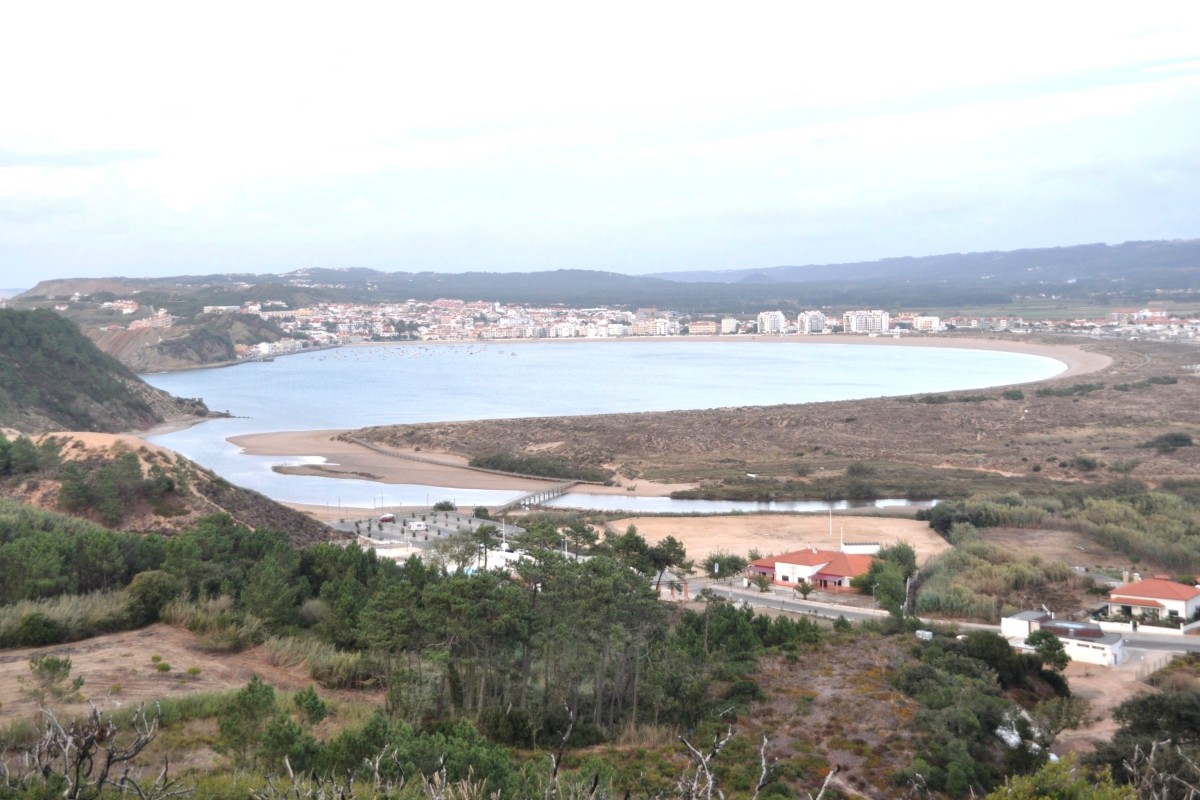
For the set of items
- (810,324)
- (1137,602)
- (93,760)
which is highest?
(93,760)

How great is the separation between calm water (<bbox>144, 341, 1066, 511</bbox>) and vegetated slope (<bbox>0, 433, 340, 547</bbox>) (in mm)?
6788

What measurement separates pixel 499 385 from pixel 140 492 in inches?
1725

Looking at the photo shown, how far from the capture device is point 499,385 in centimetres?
6150

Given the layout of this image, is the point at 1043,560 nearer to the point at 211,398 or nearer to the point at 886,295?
the point at 211,398

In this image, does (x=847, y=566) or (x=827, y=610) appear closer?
(x=827, y=610)

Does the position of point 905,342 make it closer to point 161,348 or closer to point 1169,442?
point 161,348

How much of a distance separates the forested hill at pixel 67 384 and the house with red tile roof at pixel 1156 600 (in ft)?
106

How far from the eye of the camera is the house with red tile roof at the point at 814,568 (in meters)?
16.9

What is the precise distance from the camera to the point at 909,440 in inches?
1428

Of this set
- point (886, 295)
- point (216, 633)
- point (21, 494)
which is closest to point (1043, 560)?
point (216, 633)

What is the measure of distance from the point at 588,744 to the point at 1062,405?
39.0 m

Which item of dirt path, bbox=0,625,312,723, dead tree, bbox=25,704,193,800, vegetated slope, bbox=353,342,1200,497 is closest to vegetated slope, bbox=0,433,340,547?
dirt path, bbox=0,625,312,723

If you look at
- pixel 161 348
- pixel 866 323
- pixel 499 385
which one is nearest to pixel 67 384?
pixel 499 385

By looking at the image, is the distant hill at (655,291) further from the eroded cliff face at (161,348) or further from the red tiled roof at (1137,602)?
the red tiled roof at (1137,602)
